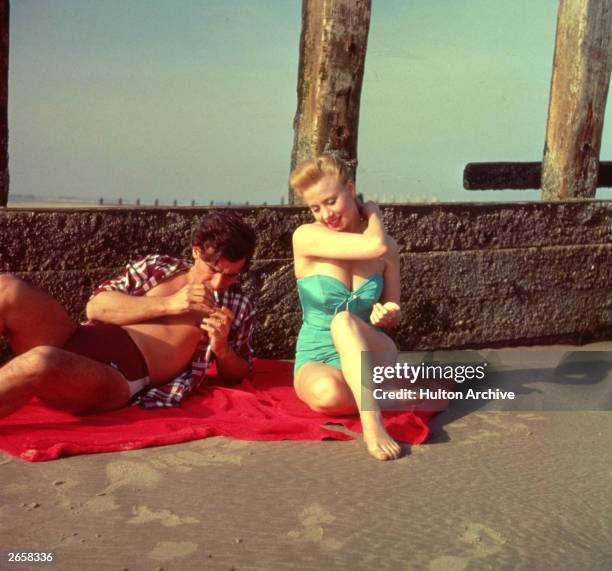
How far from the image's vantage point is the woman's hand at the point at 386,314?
3.96m

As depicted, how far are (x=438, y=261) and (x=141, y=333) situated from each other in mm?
2393

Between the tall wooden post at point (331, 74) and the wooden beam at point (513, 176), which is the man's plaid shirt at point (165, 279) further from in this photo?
the wooden beam at point (513, 176)

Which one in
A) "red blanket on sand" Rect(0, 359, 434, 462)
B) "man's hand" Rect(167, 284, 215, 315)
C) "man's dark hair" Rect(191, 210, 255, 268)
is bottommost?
"red blanket on sand" Rect(0, 359, 434, 462)

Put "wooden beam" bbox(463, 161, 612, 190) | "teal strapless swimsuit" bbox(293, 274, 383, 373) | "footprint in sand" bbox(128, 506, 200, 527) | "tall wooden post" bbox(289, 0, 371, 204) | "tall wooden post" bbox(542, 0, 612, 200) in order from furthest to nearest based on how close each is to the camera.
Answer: "wooden beam" bbox(463, 161, 612, 190), "tall wooden post" bbox(542, 0, 612, 200), "tall wooden post" bbox(289, 0, 371, 204), "teal strapless swimsuit" bbox(293, 274, 383, 373), "footprint in sand" bbox(128, 506, 200, 527)

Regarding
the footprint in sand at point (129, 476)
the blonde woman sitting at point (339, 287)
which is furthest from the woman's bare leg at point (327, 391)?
the footprint in sand at point (129, 476)

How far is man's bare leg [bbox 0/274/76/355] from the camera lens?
3881 millimetres

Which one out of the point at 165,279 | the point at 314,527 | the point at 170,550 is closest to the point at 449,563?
the point at 314,527

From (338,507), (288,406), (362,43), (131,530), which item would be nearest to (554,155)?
(362,43)

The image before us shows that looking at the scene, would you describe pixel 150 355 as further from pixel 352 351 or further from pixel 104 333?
pixel 352 351

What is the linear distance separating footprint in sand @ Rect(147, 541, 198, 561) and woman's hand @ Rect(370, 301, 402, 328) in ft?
5.29

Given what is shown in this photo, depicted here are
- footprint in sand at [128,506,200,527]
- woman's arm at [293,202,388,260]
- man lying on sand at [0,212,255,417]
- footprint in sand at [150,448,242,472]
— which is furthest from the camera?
woman's arm at [293,202,388,260]

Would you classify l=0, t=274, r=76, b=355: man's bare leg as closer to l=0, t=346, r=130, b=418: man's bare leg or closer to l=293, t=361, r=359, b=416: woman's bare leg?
l=0, t=346, r=130, b=418: man's bare leg

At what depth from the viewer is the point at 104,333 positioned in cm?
414

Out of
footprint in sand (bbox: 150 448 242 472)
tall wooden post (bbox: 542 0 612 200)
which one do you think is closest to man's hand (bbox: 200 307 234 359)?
footprint in sand (bbox: 150 448 242 472)
